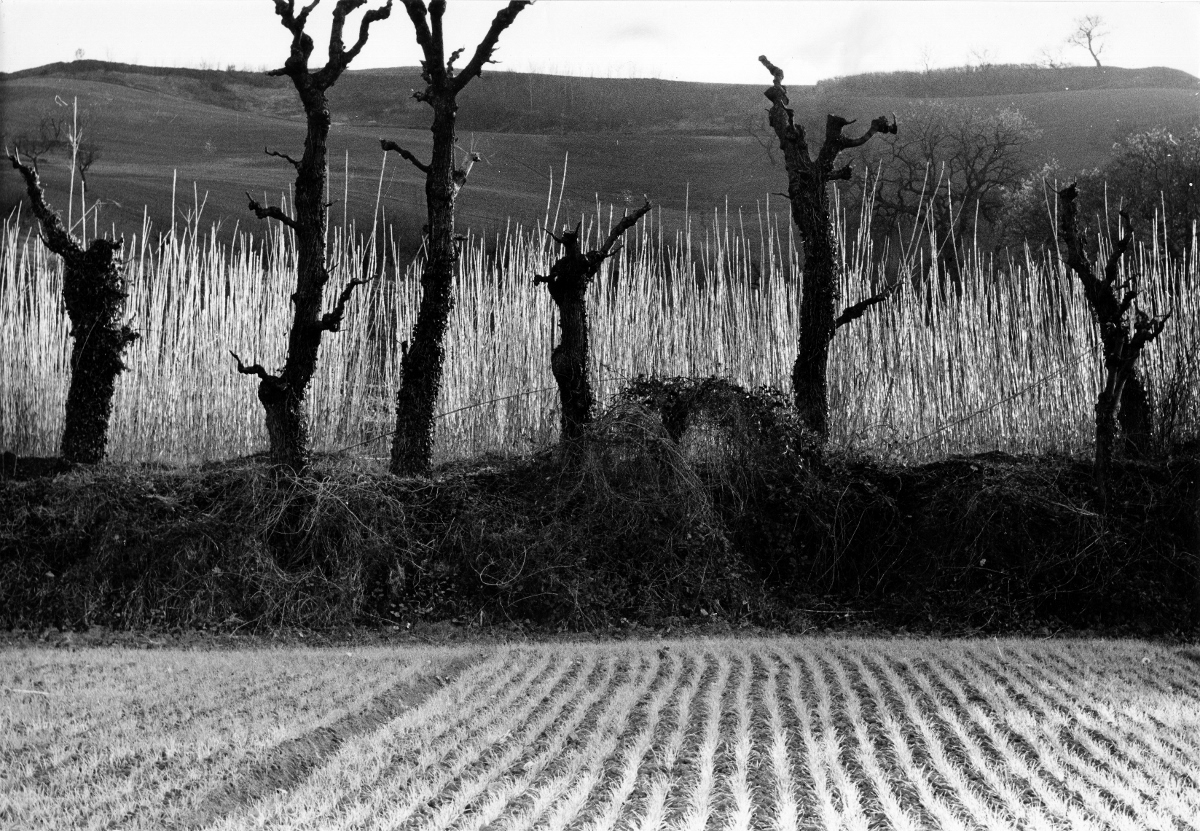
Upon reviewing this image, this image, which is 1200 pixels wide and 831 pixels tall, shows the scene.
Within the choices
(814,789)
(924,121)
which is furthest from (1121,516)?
(924,121)

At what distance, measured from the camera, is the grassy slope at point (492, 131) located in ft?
44.6

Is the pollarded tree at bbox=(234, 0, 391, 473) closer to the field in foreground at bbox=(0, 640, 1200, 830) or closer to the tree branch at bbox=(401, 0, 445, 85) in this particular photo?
the tree branch at bbox=(401, 0, 445, 85)

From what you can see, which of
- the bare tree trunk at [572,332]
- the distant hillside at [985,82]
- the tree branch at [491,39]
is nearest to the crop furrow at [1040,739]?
the bare tree trunk at [572,332]

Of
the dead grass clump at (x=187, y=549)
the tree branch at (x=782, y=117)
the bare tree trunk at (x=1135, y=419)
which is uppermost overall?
the tree branch at (x=782, y=117)

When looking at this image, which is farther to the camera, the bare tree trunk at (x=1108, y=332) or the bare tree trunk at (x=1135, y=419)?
Result: the bare tree trunk at (x=1135, y=419)

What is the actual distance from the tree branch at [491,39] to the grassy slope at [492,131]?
706cm

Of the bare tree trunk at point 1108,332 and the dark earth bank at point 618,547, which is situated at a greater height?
the bare tree trunk at point 1108,332

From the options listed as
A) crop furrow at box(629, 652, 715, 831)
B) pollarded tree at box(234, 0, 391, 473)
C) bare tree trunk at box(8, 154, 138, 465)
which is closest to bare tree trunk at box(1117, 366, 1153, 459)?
crop furrow at box(629, 652, 715, 831)

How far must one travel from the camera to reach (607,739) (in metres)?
2.64

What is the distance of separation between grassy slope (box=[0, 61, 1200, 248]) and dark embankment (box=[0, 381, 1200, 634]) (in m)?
8.27

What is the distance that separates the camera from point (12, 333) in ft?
19.4

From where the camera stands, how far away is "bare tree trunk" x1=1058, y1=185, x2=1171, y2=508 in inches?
179

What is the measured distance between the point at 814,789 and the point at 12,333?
17.1 feet

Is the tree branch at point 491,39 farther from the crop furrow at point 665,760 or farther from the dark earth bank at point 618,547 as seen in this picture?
the crop furrow at point 665,760
